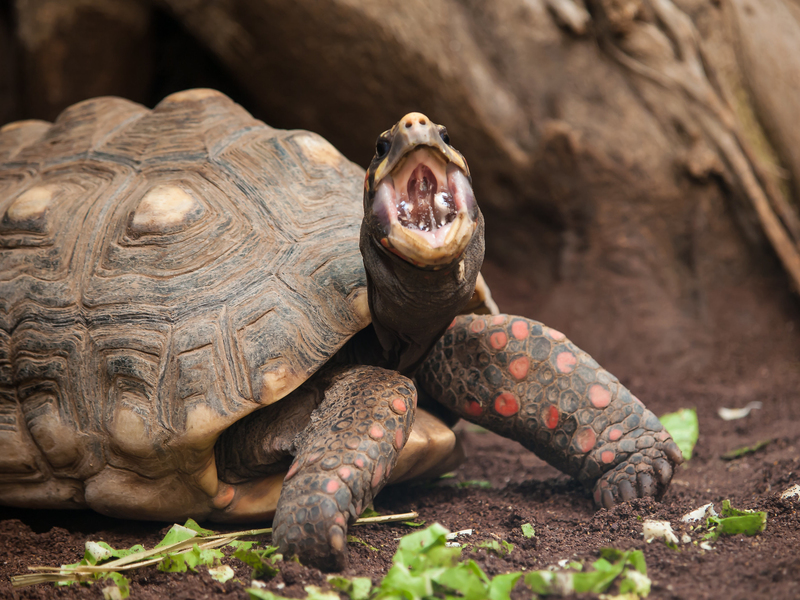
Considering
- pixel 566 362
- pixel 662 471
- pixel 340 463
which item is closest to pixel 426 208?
pixel 340 463

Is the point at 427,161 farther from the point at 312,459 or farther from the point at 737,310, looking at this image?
the point at 737,310

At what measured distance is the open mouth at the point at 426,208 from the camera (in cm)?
198

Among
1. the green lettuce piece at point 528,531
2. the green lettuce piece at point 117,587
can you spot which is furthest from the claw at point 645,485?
the green lettuce piece at point 117,587

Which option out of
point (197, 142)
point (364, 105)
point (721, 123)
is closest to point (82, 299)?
point (197, 142)

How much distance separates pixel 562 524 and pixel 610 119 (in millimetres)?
3292

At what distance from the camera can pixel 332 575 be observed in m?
1.98

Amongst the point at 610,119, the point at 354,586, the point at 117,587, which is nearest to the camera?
the point at 354,586

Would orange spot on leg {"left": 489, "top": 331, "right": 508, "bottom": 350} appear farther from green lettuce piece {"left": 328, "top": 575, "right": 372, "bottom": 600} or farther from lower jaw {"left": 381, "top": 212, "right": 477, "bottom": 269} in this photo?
green lettuce piece {"left": 328, "top": 575, "right": 372, "bottom": 600}

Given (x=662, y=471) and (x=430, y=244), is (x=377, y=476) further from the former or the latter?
(x=662, y=471)

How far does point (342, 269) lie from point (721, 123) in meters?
3.42

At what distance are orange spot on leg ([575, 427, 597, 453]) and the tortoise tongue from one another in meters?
1.11

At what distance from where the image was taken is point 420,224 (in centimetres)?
209

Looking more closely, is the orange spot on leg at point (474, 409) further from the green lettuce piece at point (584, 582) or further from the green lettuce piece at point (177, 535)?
the green lettuce piece at point (177, 535)

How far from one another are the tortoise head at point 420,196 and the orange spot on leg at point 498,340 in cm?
75
